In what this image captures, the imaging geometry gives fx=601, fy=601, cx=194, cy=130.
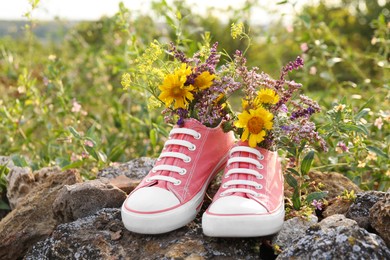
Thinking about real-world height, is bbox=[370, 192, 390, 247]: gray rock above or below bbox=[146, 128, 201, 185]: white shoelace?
below

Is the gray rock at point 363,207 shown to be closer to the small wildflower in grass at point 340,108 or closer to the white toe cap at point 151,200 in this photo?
the small wildflower in grass at point 340,108

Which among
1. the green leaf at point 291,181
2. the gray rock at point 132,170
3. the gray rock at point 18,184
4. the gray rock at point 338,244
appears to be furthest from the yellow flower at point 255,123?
the gray rock at point 18,184

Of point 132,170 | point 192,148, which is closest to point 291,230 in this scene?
point 192,148

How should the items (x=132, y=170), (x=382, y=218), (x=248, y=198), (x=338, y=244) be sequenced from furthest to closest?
(x=132, y=170), (x=248, y=198), (x=382, y=218), (x=338, y=244)

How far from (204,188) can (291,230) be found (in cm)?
29

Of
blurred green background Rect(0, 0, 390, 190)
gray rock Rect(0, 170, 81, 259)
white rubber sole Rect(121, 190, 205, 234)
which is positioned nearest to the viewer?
white rubber sole Rect(121, 190, 205, 234)

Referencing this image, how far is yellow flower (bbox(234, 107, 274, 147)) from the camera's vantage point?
68.3 inches

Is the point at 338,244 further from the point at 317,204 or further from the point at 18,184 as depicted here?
the point at 18,184

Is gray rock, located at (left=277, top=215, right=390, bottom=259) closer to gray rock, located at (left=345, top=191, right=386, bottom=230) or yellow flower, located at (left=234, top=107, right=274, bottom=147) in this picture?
gray rock, located at (left=345, top=191, right=386, bottom=230)

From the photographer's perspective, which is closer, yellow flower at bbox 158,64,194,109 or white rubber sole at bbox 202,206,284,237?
white rubber sole at bbox 202,206,284,237

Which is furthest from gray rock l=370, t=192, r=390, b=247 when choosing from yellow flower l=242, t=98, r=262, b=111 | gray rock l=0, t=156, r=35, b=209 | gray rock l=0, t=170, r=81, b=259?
gray rock l=0, t=156, r=35, b=209

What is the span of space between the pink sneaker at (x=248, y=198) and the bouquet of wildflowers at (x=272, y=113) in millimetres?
52

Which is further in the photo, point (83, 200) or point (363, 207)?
point (83, 200)

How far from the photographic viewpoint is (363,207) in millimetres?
1769
